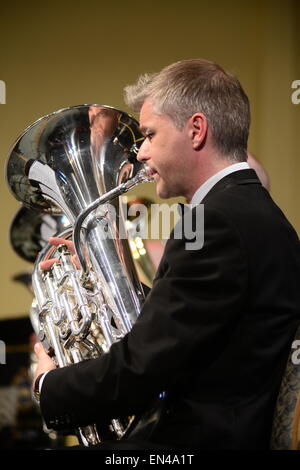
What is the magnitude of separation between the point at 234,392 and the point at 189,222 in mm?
305

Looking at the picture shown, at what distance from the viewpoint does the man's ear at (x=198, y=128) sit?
1.52 m

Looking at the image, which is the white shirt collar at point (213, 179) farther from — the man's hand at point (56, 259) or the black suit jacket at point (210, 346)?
the man's hand at point (56, 259)

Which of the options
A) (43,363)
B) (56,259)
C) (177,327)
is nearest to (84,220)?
(56,259)

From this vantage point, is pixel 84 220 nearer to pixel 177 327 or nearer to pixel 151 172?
pixel 151 172

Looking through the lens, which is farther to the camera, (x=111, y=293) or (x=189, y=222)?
(x=111, y=293)

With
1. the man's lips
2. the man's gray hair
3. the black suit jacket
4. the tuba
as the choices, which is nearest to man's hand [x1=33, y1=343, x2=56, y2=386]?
the tuba

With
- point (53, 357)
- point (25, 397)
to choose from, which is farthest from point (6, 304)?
point (53, 357)

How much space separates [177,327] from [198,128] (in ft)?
1.40

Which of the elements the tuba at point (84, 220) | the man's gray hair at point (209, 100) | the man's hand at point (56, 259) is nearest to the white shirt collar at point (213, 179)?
the man's gray hair at point (209, 100)

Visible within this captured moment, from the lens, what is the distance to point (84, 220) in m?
1.71

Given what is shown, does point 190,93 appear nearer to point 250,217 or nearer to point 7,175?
point 250,217

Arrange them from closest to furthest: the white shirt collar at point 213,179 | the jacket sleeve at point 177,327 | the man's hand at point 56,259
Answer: the jacket sleeve at point 177,327, the white shirt collar at point 213,179, the man's hand at point 56,259

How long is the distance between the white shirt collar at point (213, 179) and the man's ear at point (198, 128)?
0.07 metres

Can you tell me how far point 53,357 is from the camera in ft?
5.51
